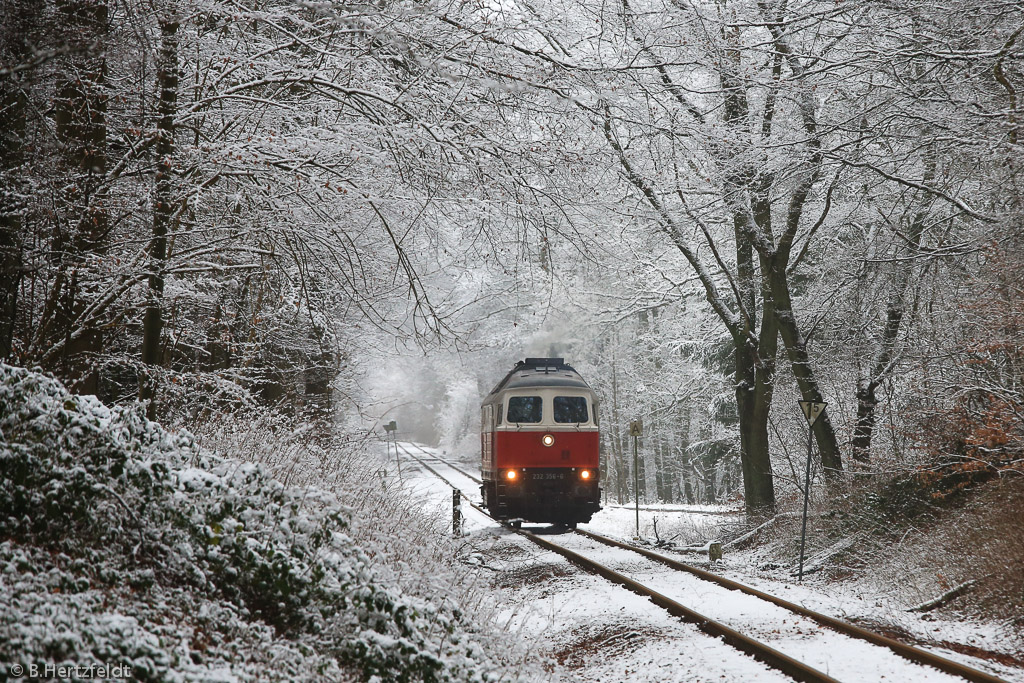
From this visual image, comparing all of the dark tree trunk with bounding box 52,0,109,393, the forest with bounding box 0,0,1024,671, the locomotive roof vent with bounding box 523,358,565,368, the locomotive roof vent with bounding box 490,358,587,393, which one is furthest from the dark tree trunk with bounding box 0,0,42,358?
the locomotive roof vent with bounding box 523,358,565,368

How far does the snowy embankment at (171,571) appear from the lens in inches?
138

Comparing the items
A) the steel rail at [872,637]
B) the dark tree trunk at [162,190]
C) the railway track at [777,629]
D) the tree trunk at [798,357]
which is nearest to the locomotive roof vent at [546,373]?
the tree trunk at [798,357]

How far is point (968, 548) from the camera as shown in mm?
8352

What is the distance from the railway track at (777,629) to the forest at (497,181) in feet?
6.60

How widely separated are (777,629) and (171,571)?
18.2 feet

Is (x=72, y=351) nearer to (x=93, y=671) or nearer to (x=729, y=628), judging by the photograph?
(x=93, y=671)

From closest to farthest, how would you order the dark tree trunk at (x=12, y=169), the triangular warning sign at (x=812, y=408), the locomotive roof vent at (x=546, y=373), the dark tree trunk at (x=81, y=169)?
the dark tree trunk at (x=12, y=169)
the dark tree trunk at (x=81, y=169)
the triangular warning sign at (x=812, y=408)
the locomotive roof vent at (x=546, y=373)

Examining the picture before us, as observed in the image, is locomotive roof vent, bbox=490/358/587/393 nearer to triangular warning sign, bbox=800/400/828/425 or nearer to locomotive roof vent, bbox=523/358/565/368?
locomotive roof vent, bbox=523/358/565/368

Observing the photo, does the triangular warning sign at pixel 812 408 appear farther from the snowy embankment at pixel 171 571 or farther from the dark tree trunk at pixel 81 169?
the dark tree trunk at pixel 81 169

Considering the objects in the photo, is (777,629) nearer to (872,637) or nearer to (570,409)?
(872,637)

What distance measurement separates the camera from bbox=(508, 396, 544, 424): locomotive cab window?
14445 millimetres

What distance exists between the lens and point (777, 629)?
7262 mm

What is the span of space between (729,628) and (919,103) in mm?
6347

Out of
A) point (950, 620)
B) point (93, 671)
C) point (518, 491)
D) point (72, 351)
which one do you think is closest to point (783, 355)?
point (518, 491)
